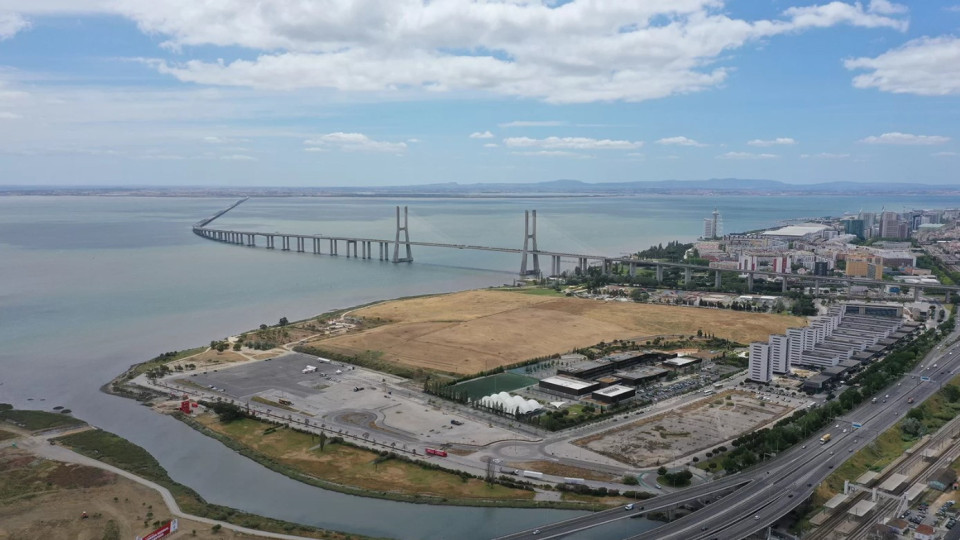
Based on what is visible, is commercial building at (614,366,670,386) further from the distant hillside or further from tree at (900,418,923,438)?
the distant hillside

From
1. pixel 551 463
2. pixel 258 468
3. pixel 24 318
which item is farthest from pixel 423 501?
pixel 24 318

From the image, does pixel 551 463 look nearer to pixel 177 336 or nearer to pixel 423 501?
pixel 423 501

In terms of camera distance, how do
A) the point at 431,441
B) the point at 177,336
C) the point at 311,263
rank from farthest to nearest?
the point at 311,263, the point at 177,336, the point at 431,441

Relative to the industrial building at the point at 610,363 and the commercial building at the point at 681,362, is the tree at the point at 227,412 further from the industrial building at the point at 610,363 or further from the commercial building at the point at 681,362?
the commercial building at the point at 681,362

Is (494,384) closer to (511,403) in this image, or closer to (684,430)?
(511,403)

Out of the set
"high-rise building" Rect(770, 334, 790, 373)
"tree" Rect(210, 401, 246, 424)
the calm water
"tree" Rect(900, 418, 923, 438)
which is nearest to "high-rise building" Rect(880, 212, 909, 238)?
the calm water

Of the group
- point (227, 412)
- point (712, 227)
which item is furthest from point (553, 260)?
point (227, 412)

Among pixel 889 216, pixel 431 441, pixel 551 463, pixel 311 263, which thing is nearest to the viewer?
pixel 551 463
